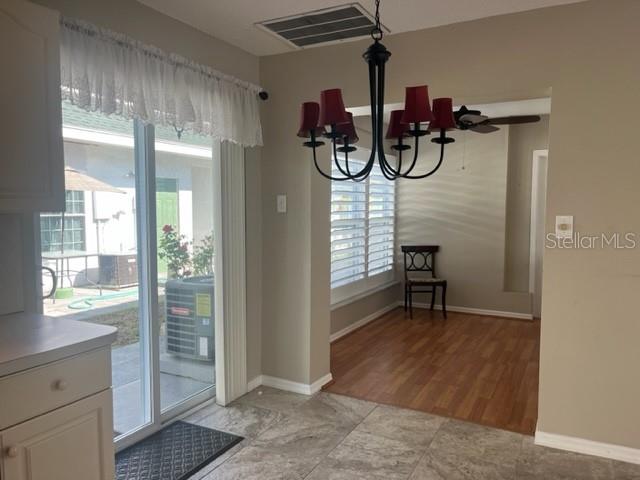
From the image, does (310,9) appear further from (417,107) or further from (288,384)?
(288,384)

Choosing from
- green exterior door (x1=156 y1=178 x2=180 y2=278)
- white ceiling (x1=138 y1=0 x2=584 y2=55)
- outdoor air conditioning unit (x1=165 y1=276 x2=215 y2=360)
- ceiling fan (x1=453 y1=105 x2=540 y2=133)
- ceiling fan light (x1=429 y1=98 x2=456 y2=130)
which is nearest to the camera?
ceiling fan light (x1=429 y1=98 x2=456 y2=130)

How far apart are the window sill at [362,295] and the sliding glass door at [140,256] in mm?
1951

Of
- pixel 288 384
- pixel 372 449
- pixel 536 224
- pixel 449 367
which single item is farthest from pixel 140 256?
pixel 536 224

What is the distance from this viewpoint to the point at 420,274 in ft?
21.3

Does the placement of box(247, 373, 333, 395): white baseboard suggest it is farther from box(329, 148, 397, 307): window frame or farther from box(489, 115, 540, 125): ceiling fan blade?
box(489, 115, 540, 125): ceiling fan blade

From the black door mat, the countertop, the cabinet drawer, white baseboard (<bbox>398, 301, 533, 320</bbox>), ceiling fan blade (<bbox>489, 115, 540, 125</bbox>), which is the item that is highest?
ceiling fan blade (<bbox>489, 115, 540, 125</bbox>)

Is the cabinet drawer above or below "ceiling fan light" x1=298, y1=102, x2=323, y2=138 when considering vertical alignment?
below

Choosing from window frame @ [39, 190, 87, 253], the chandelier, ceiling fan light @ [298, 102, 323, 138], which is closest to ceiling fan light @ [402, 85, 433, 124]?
the chandelier

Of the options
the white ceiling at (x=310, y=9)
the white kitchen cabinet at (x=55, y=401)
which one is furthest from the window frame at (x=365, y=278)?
the white kitchen cabinet at (x=55, y=401)

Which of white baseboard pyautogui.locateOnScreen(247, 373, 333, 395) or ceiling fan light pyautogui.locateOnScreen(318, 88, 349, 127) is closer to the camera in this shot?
ceiling fan light pyautogui.locateOnScreen(318, 88, 349, 127)

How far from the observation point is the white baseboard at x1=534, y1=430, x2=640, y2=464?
2.60m

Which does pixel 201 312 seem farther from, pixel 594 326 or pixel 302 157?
pixel 594 326

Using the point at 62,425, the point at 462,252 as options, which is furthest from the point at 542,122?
the point at 62,425

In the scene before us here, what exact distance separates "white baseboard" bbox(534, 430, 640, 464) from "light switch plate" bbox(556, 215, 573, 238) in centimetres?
118
